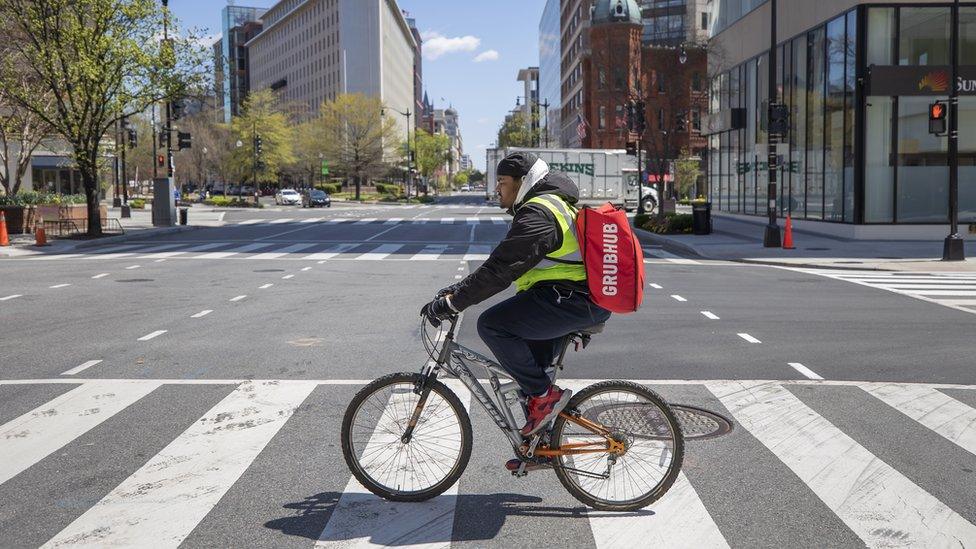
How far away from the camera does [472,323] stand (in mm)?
12086

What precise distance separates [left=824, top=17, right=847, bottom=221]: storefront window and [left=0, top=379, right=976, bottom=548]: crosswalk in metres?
24.0

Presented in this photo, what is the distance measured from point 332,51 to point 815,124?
11639 centimetres

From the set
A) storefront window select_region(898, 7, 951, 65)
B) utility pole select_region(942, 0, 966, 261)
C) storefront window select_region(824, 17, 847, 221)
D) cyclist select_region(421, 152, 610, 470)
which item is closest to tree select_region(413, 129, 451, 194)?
storefront window select_region(824, 17, 847, 221)

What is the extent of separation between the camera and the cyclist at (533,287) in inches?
188

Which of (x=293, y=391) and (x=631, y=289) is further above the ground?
(x=631, y=289)

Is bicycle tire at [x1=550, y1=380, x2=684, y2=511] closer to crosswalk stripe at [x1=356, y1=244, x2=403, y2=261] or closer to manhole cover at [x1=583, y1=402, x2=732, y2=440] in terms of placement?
manhole cover at [x1=583, y1=402, x2=732, y2=440]

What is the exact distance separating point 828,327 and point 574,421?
7.65m

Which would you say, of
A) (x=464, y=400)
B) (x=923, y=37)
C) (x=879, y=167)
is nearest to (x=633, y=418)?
(x=464, y=400)

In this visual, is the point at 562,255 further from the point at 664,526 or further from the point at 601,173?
the point at 601,173

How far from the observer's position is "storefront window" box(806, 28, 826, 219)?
32.1 m

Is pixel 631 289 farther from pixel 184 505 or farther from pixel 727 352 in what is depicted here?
pixel 727 352

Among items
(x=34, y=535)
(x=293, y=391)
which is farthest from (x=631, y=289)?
(x=293, y=391)

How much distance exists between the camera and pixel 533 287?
4988 millimetres

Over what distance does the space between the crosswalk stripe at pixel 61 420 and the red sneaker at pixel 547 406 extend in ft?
10.7
